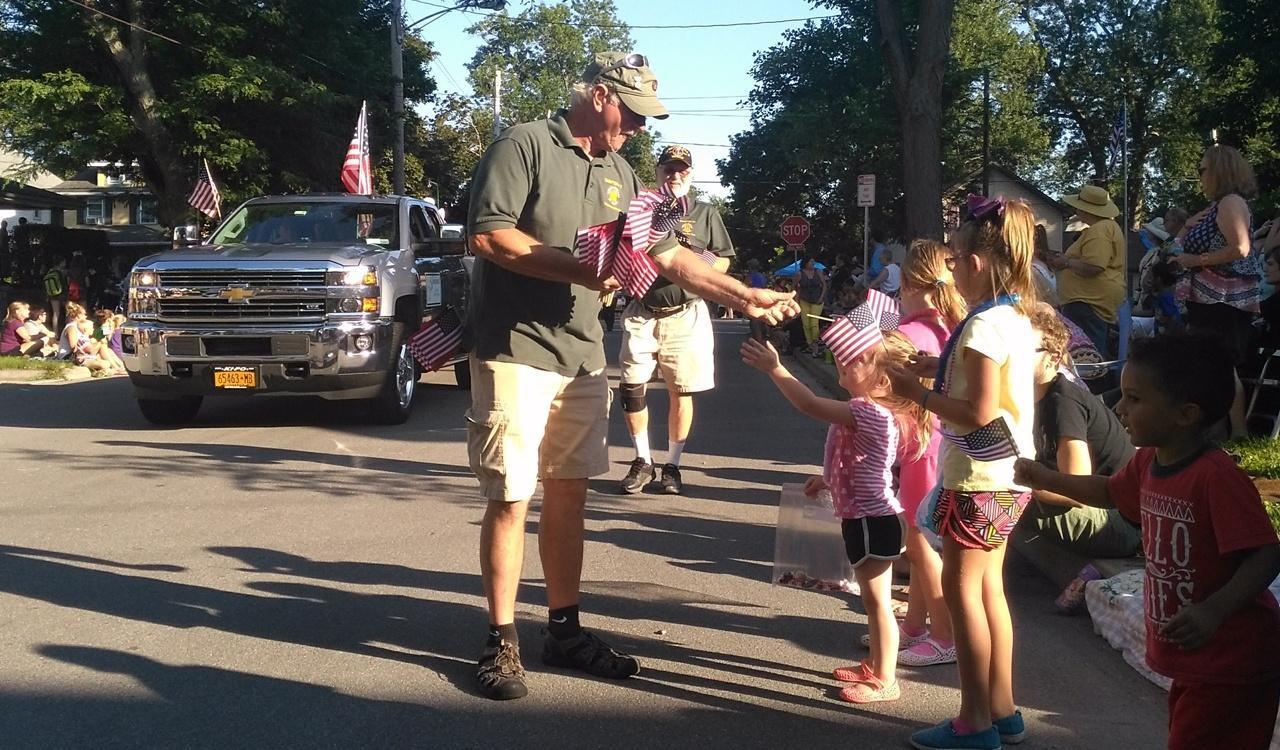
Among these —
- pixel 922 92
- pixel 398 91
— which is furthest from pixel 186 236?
pixel 398 91

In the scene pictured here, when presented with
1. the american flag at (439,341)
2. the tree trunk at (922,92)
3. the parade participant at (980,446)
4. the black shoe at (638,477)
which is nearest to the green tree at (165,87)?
the tree trunk at (922,92)

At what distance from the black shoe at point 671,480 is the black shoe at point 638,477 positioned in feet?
0.35

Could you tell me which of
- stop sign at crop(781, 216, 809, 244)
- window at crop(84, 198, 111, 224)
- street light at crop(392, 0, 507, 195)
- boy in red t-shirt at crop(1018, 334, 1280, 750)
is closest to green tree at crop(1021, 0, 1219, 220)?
stop sign at crop(781, 216, 809, 244)

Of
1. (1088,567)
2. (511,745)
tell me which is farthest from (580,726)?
(1088,567)

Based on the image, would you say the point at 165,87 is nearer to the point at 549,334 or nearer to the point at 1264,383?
the point at 1264,383

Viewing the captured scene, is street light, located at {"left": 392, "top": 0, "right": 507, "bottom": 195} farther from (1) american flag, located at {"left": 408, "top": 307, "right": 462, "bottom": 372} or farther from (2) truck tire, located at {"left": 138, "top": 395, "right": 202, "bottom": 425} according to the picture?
(1) american flag, located at {"left": 408, "top": 307, "right": 462, "bottom": 372}

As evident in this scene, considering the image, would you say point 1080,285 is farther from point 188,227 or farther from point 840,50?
point 840,50

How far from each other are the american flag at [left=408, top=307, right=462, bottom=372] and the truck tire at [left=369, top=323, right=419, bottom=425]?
6306mm

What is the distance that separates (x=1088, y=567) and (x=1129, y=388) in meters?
2.82

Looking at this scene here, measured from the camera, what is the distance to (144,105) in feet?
81.6

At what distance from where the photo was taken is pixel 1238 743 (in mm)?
2887

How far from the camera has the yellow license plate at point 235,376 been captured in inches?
416

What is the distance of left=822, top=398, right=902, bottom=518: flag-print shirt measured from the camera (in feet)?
14.3

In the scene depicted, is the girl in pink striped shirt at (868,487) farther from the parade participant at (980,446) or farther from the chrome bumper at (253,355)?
the chrome bumper at (253,355)
